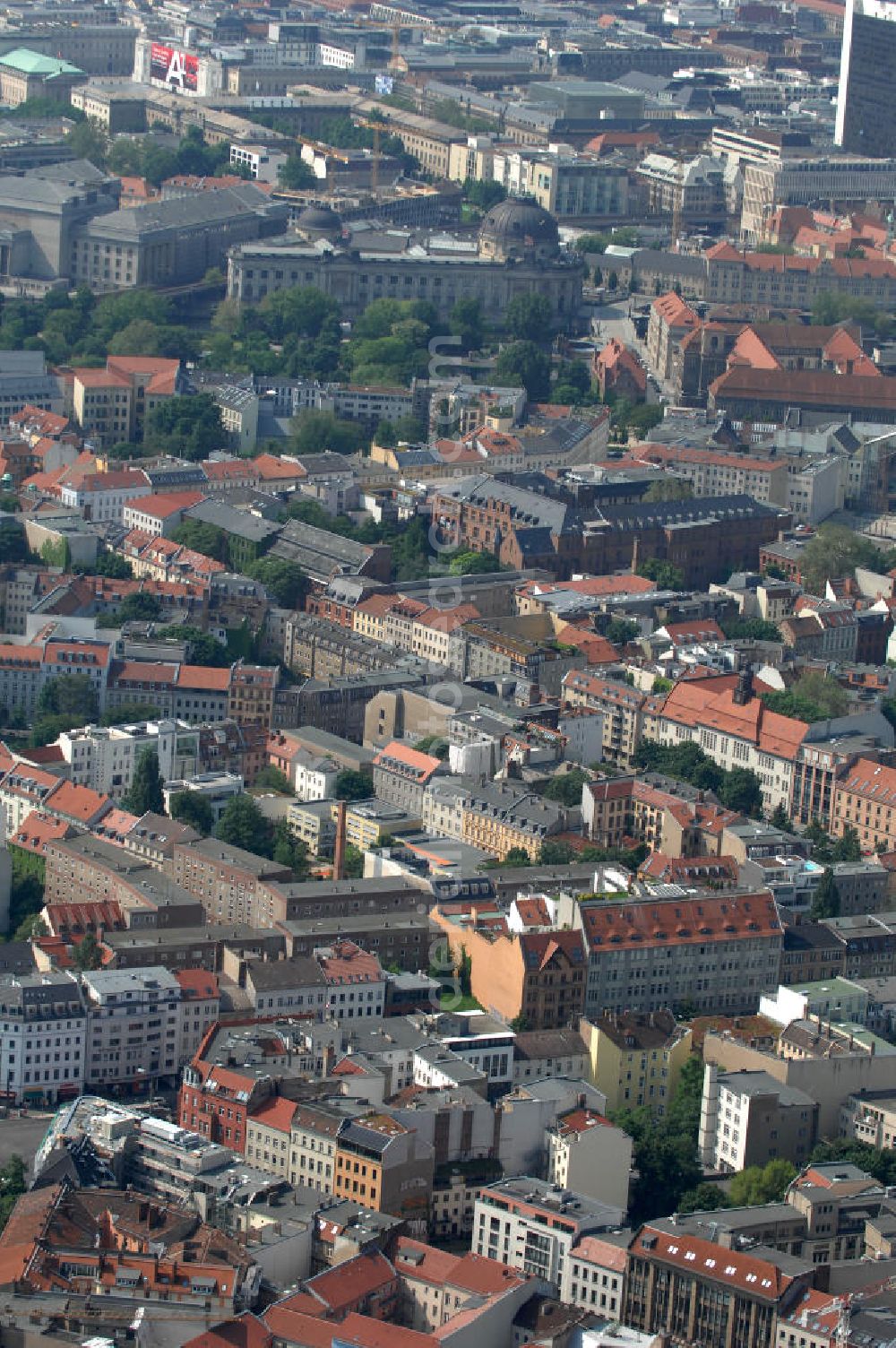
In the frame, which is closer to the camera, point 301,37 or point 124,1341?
point 124,1341

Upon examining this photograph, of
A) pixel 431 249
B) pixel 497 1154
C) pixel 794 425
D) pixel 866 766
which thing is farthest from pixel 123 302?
pixel 497 1154

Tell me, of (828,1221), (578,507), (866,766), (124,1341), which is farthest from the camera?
(578,507)

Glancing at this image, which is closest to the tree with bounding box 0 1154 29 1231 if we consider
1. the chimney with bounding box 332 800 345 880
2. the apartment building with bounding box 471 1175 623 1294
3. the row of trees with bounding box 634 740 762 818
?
the apartment building with bounding box 471 1175 623 1294

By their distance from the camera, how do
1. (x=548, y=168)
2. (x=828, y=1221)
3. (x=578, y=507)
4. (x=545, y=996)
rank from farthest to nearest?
(x=548, y=168) < (x=578, y=507) < (x=545, y=996) < (x=828, y=1221)

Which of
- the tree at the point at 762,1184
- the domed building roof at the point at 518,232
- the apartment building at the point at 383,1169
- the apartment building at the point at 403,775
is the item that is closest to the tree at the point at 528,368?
the domed building roof at the point at 518,232

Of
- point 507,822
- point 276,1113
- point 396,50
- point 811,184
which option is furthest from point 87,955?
point 396,50

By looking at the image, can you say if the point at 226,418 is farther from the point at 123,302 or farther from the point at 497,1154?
the point at 497,1154

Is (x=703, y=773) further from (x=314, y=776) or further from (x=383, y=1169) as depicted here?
(x=383, y=1169)

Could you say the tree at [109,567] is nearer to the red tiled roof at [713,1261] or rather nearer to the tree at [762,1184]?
the tree at [762,1184]
